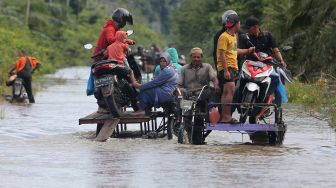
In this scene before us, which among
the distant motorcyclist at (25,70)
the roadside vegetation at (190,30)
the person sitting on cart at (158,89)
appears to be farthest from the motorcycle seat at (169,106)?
the distant motorcyclist at (25,70)

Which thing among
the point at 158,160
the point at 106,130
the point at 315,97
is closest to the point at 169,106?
the point at 106,130

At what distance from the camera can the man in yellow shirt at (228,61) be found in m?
15.7

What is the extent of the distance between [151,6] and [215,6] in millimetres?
100668

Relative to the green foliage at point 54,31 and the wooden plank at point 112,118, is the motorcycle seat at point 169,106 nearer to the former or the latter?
the wooden plank at point 112,118

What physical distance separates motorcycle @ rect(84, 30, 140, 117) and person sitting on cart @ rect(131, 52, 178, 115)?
0.18 m

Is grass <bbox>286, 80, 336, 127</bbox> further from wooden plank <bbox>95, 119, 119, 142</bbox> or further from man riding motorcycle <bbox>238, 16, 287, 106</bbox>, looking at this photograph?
wooden plank <bbox>95, 119, 119, 142</bbox>

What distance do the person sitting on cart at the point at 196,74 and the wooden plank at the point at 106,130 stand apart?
116 cm

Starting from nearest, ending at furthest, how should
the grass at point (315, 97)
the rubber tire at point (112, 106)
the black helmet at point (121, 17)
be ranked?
the rubber tire at point (112, 106)
the black helmet at point (121, 17)
the grass at point (315, 97)

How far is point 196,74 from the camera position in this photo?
16281 mm

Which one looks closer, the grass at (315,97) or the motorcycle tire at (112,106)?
the motorcycle tire at (112,106)

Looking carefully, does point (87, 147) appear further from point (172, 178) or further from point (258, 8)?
point (258, 8)

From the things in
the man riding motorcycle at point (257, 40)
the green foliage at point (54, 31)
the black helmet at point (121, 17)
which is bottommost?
the green foliage at point (54, 31)

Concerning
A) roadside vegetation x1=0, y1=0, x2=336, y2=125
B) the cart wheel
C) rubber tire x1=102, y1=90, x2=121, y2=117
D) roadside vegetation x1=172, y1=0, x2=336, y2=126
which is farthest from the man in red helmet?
roadside vegetation x1=172, y1=0, x2=336, y2=126

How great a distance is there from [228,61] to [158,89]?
1.44m
